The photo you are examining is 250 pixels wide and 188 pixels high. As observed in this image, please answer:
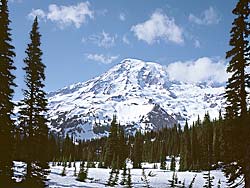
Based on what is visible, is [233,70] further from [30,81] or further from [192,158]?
[192,158]

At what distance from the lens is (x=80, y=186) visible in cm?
3819

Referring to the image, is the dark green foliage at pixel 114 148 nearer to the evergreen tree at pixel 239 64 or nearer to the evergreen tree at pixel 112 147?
the evergreen tree at pixel 112 147

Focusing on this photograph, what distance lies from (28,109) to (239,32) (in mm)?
17840

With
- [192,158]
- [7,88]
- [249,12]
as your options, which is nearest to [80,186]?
[7,88]

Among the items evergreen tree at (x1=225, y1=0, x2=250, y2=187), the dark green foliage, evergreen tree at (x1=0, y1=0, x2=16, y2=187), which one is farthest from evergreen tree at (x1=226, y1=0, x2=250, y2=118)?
the dark green foliage

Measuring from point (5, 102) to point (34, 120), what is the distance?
6944mm

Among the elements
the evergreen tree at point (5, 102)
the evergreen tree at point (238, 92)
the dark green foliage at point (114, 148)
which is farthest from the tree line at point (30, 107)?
the dark green foliage at point (114, 148)

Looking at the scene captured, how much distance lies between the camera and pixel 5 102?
1006 inches

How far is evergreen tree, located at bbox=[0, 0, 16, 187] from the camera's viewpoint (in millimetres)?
24781

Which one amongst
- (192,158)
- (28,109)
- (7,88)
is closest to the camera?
(7,88)

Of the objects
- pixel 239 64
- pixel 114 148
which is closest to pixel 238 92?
pixel 239 64

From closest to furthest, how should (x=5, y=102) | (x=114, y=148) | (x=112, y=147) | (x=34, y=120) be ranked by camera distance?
(x=5, y=102), (x=34, y=120), (x=114, y=148), (x=112, y=147)

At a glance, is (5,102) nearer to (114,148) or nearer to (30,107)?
(30,107)

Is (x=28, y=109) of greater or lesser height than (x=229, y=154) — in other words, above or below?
above
